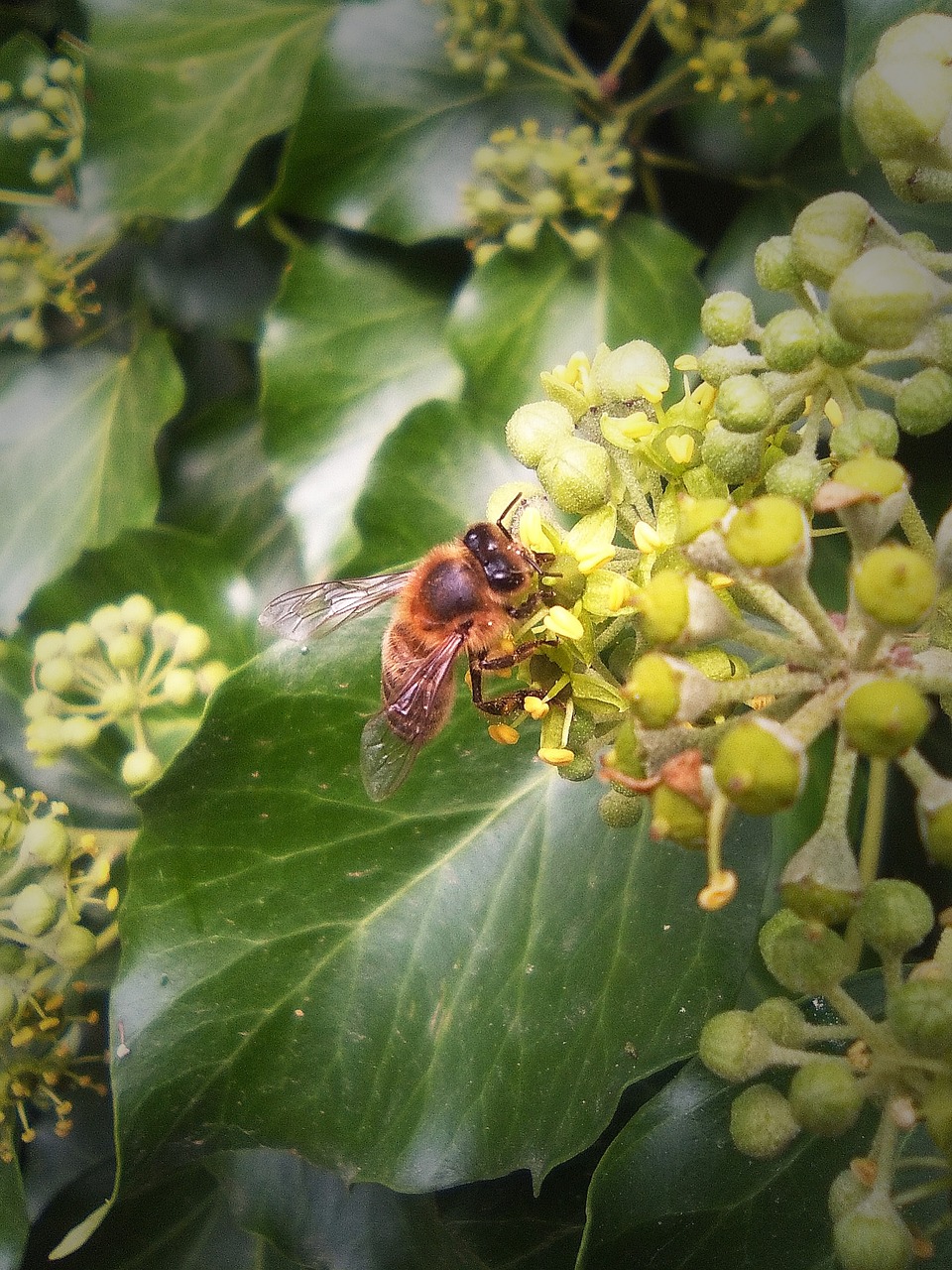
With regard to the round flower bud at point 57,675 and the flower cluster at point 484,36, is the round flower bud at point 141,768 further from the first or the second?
the flower cluster at point 484,36

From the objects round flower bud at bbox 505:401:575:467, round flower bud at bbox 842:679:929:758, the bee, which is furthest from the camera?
the bee


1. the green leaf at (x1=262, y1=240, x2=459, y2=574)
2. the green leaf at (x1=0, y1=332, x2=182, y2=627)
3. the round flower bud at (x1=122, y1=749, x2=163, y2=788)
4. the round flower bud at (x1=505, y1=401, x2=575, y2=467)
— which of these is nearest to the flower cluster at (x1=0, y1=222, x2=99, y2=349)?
the green leaf at (x1=0, y1=332, x2=182, y2=627)

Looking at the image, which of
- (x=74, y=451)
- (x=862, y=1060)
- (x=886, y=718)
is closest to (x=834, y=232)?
(x=886, y=718)

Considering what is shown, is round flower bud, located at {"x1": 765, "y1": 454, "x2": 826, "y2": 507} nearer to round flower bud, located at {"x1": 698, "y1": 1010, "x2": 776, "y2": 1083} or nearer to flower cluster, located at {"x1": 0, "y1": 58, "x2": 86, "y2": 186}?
round flower bud, located at {"x1": 698, "y1": 1010, "x2": 776, "y2": 1083}

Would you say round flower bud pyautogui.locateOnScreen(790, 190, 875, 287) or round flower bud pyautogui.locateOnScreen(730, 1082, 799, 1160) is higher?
round flower bud pyautogui.locateOnScreen(790, 190, 875, 287)

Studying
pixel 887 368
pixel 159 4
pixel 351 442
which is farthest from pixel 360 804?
pixel 159 4

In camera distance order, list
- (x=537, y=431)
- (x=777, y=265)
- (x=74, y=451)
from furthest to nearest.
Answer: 1. (x=74, y=451)
2. (x=537, y=431)
3. (x=777, y=265)

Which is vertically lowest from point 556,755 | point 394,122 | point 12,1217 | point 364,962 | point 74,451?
point 12,1217

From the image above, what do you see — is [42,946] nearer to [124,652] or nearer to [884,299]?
[124,652]
